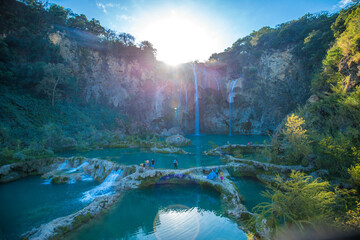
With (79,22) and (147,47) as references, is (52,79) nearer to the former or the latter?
(79,22)

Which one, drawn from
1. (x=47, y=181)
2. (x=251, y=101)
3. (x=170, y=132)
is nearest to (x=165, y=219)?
(x=47, y=181)

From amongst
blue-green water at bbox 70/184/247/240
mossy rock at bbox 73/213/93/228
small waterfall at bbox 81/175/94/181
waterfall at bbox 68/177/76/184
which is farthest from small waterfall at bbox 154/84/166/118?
mossy rock at bbox 73/213/93/228

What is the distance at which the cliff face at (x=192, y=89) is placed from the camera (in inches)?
1438

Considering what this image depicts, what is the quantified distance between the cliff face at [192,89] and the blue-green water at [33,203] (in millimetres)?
26567

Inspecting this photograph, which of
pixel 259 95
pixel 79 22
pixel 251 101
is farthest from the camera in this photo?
pixel 251 101

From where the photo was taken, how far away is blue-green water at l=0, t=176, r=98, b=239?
8.11m

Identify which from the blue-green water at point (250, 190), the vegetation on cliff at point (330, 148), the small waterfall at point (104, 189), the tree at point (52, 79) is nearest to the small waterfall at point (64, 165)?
the small waterfall at point (104, 189)

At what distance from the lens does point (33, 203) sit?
33.5ft

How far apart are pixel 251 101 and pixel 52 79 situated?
42.9 metres

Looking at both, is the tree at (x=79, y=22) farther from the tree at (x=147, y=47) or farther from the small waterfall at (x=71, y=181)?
the small waterfall at (x=71, y=181)

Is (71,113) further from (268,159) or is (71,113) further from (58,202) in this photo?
(268,159)

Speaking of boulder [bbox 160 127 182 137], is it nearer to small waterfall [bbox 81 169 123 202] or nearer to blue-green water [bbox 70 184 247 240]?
small waterfall [bbox 81 169 123 202]

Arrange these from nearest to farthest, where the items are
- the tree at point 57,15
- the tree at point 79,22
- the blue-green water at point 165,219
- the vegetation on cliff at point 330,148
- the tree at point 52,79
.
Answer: the vegetation on cliff at point 330,148
the blue-green water at point 165,219
the tree at point 52,79
the tree at point 57,15
the tree at point 79,22

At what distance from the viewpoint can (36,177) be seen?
47.3ft
